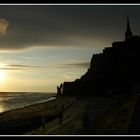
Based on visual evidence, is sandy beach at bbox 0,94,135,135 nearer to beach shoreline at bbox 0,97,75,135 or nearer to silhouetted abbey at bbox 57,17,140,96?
beach shoreline at bbox 0,97,75,135

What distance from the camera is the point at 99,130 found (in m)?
23.1

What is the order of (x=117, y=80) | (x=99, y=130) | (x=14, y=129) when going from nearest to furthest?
(x=99, y=130), (x=14, y=129), (x=117, y=80)

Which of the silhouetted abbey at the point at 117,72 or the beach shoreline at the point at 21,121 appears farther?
the silhouetted abbey at the point at 117,72

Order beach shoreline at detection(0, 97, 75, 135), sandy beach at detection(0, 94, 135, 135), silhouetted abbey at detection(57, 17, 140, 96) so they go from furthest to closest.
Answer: silhouetted abbey at detection(57, 17, 140, 96)
beach shoreline at detection(0, 97, 75, 135)
sandy beach at detection(0, 94, 135, 135)

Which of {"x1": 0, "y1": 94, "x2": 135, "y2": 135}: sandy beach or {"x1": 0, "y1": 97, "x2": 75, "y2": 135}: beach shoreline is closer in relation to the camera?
{"x1": 0, "y1": 94, "x2": 135, "y2": 135}: sandy beach

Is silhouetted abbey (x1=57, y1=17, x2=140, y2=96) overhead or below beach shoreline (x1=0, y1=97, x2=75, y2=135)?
overhead

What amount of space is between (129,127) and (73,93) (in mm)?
114427

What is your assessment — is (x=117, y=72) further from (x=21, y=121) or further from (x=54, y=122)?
(x=54, y=122)

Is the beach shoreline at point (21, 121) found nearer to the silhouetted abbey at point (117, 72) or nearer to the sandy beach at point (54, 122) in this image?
the sandy beach at point (54, 122)

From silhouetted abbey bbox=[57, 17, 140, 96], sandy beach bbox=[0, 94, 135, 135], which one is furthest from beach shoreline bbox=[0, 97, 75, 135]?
silhouetted abbey bbox=[57, 17, 140, 96]

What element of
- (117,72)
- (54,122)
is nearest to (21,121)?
(54,122)

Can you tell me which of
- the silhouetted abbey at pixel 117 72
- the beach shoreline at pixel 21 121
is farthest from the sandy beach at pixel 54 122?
the silhouetted abbey at pixel 117 72
